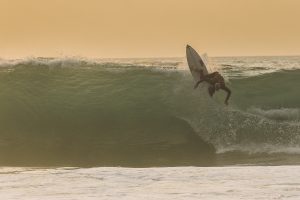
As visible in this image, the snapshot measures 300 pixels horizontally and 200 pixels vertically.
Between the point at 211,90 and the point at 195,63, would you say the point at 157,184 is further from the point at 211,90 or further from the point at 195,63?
the point at 195,63

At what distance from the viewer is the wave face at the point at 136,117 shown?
1270 cm

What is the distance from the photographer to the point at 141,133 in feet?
50.5

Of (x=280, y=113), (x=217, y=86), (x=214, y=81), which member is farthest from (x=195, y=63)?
(x=280, y=113)

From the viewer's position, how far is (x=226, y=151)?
498 inches

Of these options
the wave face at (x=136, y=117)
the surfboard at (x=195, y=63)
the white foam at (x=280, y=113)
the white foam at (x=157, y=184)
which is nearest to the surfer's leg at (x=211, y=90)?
the wave face at (x=136, y=117)

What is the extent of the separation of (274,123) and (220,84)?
1.82 meters

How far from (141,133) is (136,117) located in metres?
1.23

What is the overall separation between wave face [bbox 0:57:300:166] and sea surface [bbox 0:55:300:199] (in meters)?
0.03

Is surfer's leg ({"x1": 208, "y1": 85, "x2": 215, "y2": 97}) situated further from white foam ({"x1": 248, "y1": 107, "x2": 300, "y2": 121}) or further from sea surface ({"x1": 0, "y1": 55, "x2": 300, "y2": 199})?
white foam ({"x1": 248, "y1": 107, "x2": 300, "y2": 121})

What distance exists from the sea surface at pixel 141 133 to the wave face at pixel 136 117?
0.10 feet

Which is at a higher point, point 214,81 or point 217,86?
point 214,81

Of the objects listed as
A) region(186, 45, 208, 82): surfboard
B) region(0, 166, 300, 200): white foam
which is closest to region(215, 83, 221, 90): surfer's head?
region(186, 45, 208, 82): surfboard

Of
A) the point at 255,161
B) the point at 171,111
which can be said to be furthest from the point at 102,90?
the point at 255,161

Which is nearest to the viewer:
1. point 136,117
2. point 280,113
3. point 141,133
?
point 141,133
